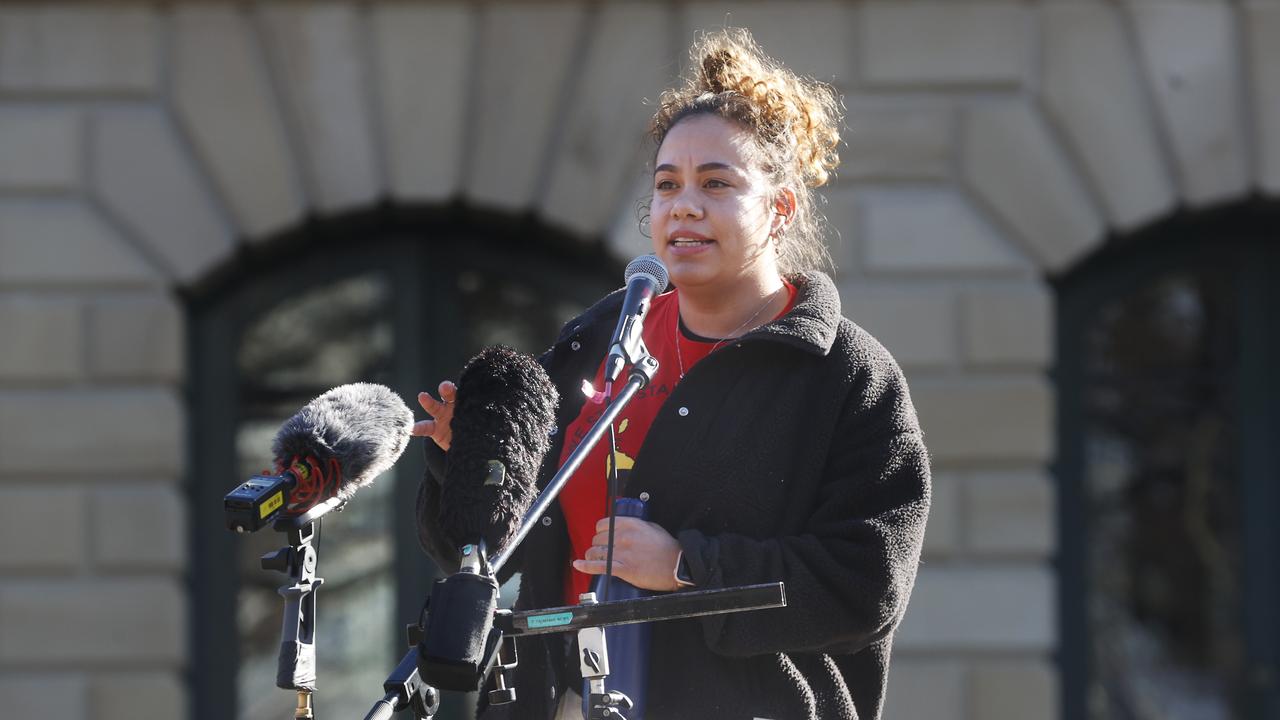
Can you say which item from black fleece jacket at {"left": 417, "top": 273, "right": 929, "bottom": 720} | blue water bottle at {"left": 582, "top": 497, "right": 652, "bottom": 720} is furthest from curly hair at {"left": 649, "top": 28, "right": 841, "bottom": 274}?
blue water bottle at {"left": 582, "top": 497, "right": 652, "bottom": 720}

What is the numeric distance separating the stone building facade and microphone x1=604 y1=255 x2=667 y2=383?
12.3ft

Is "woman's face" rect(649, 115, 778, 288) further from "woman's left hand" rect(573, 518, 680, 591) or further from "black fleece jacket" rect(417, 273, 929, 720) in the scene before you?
"woman's left hand" rect(573, 518, 680, 591)

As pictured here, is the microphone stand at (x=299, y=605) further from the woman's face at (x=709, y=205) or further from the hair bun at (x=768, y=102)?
the hair bun at (x=768, y=102)

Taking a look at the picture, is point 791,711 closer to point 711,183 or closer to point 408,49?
point 711,183

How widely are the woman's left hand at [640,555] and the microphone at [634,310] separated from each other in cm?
24

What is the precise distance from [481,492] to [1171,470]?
203 inches

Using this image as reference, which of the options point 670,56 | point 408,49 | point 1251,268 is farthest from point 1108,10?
point 408,49

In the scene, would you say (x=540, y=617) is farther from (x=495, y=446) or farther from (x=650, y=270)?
(x=650, y=270)

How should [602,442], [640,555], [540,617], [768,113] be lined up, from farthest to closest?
[768,113]
[602,442]
[640,555]
[540,617]

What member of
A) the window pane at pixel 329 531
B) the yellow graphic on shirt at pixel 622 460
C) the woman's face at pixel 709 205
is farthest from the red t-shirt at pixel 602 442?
the window pane at pixel 329 531

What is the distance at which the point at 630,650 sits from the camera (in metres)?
2.60

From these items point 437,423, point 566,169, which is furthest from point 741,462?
point 566,169

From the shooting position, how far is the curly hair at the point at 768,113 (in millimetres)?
2836

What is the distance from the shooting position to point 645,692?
8.54ft
